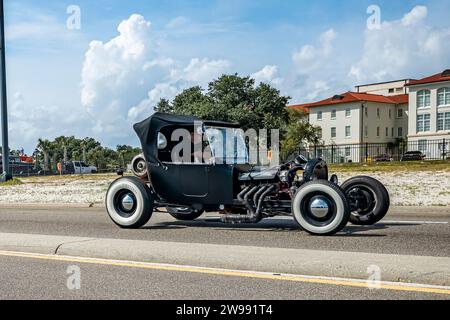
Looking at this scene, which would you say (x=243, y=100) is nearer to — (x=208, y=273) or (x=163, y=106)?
(x=163, y=106)

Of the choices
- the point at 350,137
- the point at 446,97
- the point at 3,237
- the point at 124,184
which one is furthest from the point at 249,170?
the point at 350,137

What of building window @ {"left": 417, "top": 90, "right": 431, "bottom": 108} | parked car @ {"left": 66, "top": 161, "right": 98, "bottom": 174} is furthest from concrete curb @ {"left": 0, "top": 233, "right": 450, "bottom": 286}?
building window @ {"left": 417, "top": 90, "right": 431, "bottom": 108}

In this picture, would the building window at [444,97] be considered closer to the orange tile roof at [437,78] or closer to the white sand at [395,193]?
the orange tile roof at [437,78]

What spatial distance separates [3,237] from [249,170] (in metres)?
4.12

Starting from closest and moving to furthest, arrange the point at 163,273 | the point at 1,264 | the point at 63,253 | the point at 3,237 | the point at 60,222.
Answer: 1. the point at 163,273
2. the point at 1,264
3. the point at 63,253
4. the point at 3,237
5. the point at 60,222

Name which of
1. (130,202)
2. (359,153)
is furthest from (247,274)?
(359,153)

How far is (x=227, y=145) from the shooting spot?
10000mm

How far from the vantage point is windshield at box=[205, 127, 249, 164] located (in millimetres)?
9734

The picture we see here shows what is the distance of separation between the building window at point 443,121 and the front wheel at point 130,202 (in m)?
78.0

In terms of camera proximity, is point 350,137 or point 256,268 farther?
point 350,137

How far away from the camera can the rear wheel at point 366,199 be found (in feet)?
31.0

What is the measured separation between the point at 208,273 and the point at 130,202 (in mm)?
4398

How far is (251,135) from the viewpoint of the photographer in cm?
1051
